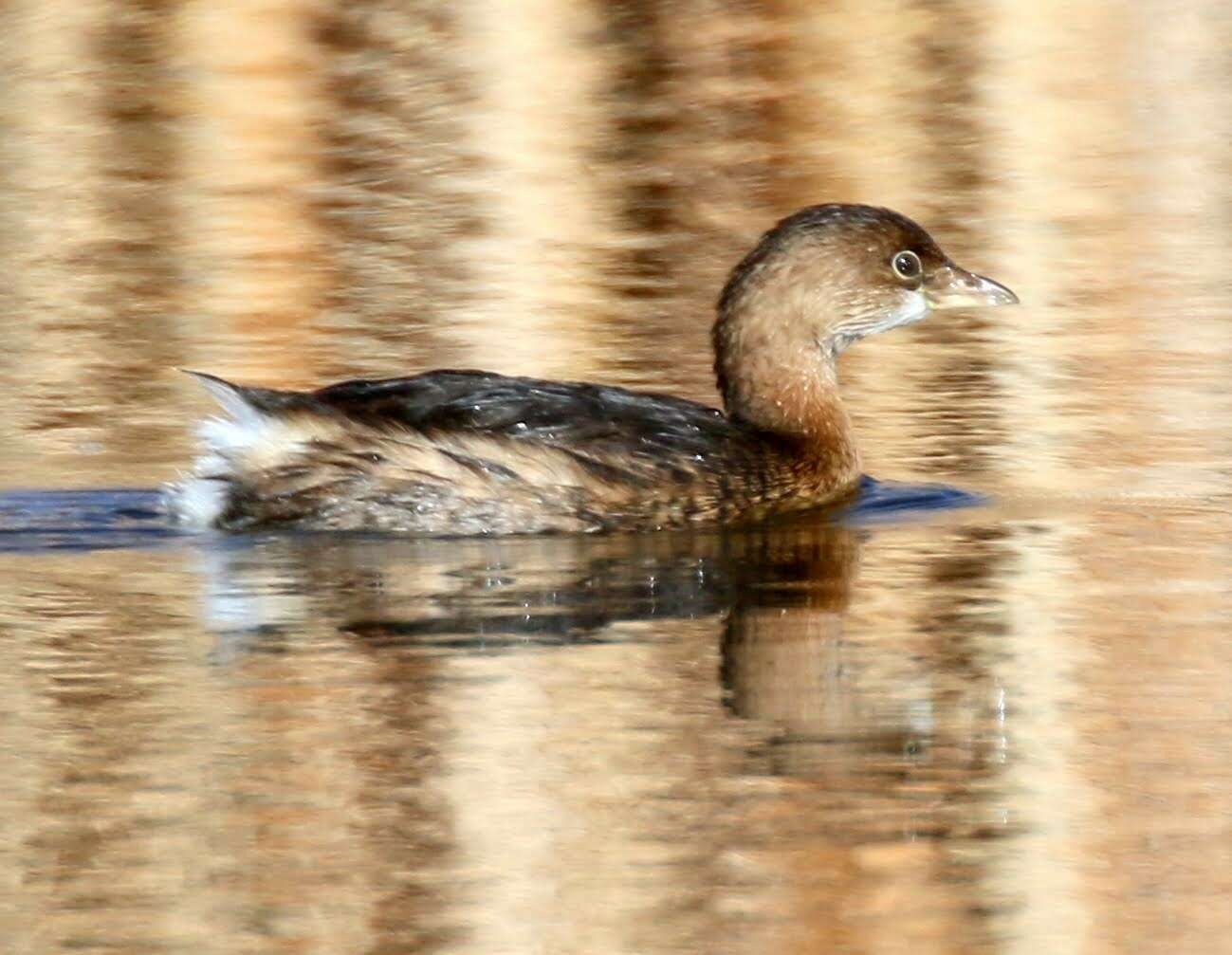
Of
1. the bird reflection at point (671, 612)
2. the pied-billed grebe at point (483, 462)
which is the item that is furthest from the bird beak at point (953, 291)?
the bird reflection at point (671, 612)

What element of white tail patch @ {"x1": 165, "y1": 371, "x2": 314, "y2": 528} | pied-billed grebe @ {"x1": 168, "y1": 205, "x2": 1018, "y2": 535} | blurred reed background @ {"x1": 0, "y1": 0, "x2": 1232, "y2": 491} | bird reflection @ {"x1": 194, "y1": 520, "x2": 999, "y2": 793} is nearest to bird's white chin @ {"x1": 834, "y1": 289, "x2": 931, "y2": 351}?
blurred reed background @ {"x1": 0, "y1": 0, "x2": 1232, "y2": 491}

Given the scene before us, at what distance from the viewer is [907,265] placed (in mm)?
10180

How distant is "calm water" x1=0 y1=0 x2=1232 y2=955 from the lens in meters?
5.63

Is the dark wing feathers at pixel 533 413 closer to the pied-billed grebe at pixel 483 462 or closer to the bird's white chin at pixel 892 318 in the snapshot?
the pied-billed grebe at pixel 483 462

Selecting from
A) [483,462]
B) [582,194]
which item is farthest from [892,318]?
[582,194]

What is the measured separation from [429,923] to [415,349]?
23.2 feet

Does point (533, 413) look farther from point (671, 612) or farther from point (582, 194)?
point (582, 194)

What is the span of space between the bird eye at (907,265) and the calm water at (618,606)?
593 mm

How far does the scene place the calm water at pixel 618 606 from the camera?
5.63 metres

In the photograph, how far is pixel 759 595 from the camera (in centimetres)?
826

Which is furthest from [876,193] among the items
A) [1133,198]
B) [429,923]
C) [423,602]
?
[429,923]

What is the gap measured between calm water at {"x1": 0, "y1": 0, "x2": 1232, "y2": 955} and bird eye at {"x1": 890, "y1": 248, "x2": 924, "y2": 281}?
1.95ft

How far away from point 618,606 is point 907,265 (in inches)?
98.8

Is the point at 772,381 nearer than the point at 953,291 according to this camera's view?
Yes
